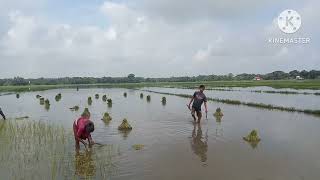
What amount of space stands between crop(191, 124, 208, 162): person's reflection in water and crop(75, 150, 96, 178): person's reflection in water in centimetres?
262

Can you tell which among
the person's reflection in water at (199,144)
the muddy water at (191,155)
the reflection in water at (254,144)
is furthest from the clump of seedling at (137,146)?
the reflection in water at (254,144)

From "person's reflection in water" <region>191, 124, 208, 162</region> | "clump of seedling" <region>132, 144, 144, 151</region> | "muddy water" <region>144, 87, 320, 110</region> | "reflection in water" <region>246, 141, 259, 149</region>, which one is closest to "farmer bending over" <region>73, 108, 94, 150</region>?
"clump of seedling" <region>132, 144, 144, 151</region>

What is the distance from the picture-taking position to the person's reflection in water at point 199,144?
32.8 ft

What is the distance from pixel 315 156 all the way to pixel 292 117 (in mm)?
8791

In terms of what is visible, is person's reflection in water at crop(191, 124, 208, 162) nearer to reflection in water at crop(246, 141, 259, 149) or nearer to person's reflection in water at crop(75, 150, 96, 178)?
reflection in water at crop(246, 141, 259, 149)

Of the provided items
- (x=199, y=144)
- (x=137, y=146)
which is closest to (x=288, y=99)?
(x=199, y=144)

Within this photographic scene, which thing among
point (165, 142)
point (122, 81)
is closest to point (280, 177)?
point (165, 142)

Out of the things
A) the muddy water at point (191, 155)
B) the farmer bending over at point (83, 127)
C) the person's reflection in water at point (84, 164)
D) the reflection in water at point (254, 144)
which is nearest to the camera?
the muddy water at point (191, 155)

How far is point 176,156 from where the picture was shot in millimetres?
9820

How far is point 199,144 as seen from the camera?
11.4 meters

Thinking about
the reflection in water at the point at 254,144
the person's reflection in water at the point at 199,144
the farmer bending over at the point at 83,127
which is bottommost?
the person's reflection in water at the point at 199,144

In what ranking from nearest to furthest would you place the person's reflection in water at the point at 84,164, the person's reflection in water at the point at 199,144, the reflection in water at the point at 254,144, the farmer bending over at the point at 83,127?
the person's reflection in water at the point at 84,164 < the person's reflection in water at the point at 199,144 < the farmer bending over at the point at 83,127 < the reflection in water at the point at 254,144

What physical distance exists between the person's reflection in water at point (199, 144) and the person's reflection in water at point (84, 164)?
2.62m

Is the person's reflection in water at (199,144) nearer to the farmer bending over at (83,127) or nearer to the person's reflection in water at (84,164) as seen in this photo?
the person's reflection in water at (84,164)
